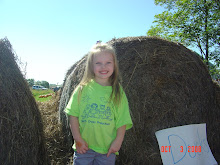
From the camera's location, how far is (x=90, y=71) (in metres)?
2.11

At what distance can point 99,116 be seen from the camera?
192cm

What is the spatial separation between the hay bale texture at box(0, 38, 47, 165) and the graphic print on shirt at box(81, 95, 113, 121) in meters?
0.97

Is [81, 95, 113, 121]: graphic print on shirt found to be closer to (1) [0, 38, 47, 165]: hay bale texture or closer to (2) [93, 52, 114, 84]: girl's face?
(2) [93, 52, 114, 84]: girl's face

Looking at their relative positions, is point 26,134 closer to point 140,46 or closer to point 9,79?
point 9,79

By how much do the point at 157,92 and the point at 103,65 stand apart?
168 cm

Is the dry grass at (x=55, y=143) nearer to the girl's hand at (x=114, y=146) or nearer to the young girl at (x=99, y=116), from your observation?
the young girl at (x=99, y=116)

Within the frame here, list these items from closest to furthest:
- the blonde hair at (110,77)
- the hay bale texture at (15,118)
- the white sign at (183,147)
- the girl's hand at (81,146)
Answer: the girl's hand at (81,146), the blonde hair at (110,77), the hay bale texture at (15,118), the white sign at (183,147)

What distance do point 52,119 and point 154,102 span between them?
2.12m

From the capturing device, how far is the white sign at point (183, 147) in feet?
10.1

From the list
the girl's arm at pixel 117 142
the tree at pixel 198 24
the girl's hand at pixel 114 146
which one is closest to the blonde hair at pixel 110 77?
the girl's arm at pixel 117 142

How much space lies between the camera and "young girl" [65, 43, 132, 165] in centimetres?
191

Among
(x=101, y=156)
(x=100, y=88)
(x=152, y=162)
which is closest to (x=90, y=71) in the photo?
(x=100, y=88)

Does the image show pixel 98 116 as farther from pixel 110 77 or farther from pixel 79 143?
pixel 110 77

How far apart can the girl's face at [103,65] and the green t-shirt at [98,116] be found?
158 millimetres
